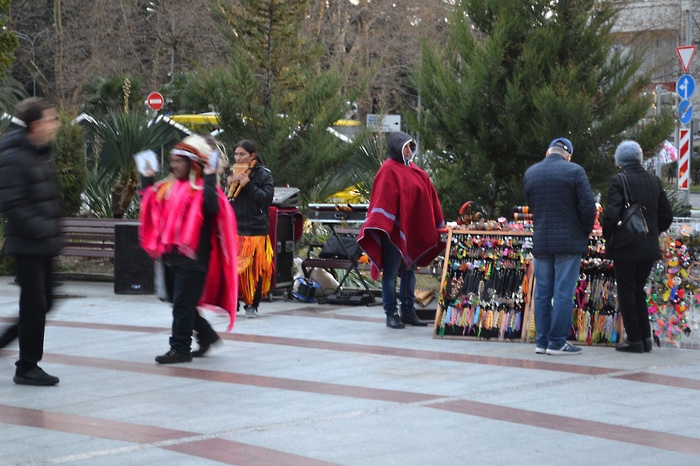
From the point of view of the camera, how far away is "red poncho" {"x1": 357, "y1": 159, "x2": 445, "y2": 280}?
11523mm

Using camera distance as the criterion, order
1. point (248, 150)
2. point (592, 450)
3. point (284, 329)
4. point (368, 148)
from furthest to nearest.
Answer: point (368, 148) → point (248, 150) → point (284, 329) → point (592, 450)

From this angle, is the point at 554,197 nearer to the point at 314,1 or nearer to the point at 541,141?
the point at 541,141

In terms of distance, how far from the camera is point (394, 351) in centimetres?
1006

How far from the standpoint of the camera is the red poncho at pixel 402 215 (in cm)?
1152

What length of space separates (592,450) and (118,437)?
8.46 ft

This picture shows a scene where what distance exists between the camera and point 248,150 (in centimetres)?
1221

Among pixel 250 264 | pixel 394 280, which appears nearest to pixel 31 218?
pixel 394 280

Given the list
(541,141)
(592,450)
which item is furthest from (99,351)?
(541,141)

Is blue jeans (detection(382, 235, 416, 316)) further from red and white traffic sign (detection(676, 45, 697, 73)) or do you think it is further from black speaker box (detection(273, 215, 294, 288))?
red and white traffic sign (detection(676, 45, 697, 73))

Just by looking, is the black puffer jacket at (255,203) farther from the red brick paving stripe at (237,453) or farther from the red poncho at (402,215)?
the red brick paving stripe at (237,453)

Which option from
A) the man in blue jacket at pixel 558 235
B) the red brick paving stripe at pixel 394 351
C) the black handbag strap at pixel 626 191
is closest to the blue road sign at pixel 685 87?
the black handbag strap at pixel 626 191

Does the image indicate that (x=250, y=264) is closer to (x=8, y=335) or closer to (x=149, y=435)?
(x=8, y=335)

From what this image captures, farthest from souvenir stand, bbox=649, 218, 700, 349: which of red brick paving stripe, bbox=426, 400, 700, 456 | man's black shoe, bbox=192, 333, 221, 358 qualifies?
man's black shoe, bbox=192, 333, 221, 358

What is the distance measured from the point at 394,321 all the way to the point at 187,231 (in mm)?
3119
